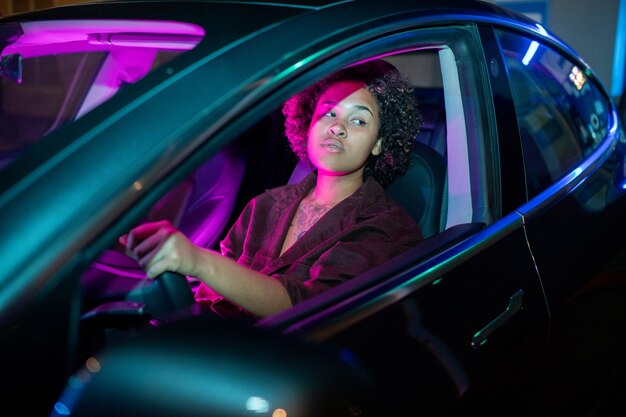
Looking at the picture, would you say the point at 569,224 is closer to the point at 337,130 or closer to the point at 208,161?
the point at 337,130

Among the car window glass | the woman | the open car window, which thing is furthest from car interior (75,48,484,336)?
the car window glass

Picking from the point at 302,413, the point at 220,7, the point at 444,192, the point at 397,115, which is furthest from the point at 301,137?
the point at 302,413

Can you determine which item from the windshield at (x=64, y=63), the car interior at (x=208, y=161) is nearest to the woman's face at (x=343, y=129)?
the car interior at (x=208, y=161)

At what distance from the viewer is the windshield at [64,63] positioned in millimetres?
1512

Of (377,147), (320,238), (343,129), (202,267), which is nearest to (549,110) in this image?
(377,147)

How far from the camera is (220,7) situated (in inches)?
54.1

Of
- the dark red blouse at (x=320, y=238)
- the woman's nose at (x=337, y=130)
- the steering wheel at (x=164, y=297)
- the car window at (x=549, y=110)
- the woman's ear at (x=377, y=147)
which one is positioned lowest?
the steering wheel at (x=164, y=297)

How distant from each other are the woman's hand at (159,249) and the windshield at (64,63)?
1.14 ft

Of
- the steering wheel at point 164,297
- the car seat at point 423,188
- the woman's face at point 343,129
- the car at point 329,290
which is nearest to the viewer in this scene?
the car at point 329,290

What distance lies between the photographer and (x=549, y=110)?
2143 millimetres

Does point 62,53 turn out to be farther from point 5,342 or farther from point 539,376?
point 539,376

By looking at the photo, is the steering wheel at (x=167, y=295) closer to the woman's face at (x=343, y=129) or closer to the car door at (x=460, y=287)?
the car door at (x=460, y=287)

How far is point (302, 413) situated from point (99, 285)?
23.3 inches

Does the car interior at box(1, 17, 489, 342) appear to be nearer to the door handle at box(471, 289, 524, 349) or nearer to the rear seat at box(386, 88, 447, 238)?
the rear seat at box(386, 88, 447, 238)
